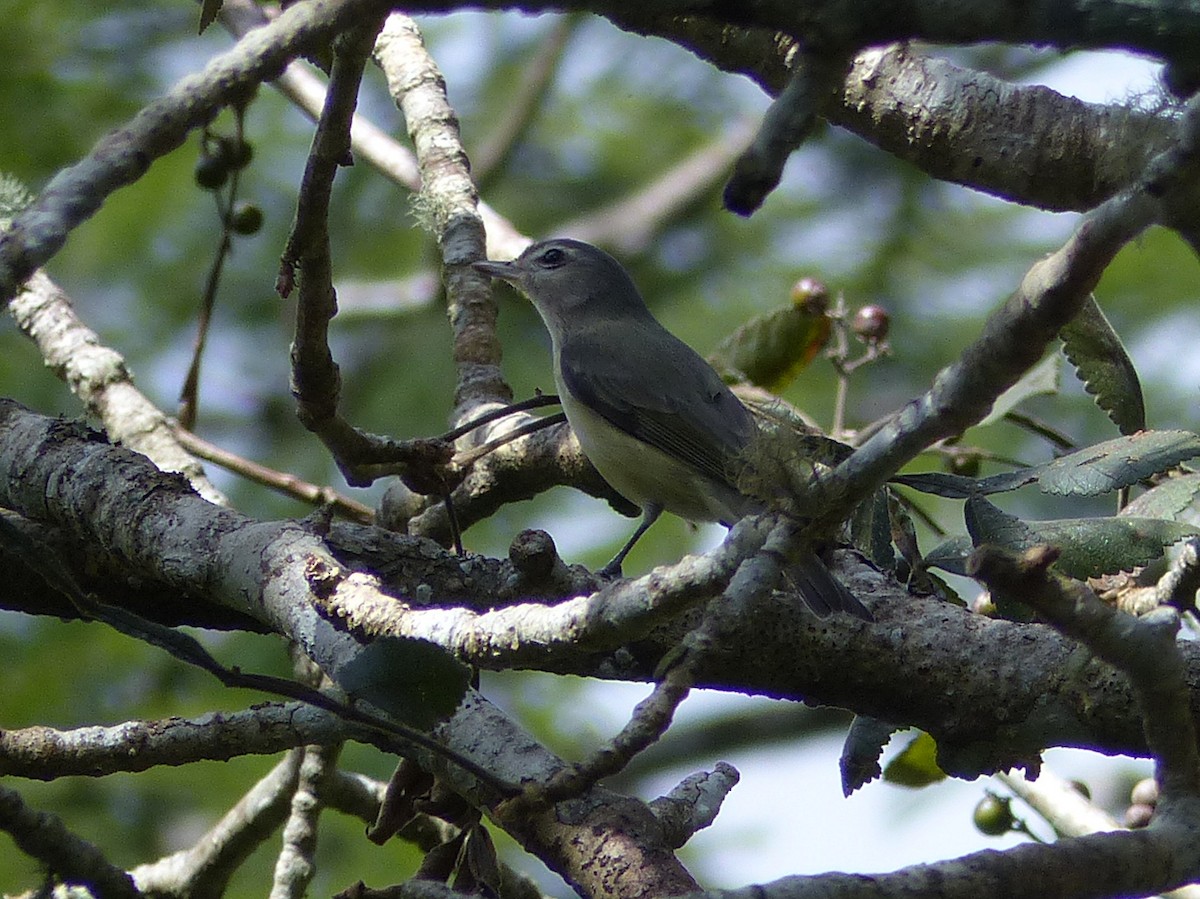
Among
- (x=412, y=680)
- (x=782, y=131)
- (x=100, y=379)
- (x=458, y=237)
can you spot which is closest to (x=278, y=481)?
(x=100, y=379)

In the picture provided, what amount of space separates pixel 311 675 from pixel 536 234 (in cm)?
495

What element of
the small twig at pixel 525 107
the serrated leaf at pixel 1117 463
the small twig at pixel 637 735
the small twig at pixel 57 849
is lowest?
the small twig at pixel 637 735

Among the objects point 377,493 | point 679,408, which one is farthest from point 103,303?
point 679,408

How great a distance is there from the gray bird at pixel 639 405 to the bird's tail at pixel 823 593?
3.85 feet

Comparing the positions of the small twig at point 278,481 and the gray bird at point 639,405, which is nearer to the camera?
the small twig at point 278,481

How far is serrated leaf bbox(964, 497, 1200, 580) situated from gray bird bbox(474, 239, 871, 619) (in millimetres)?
1440

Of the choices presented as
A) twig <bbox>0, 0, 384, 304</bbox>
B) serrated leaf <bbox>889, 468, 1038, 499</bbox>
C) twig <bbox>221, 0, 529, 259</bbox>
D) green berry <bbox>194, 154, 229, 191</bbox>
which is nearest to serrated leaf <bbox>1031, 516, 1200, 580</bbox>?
serrated leaf <bbox>889, 468, 1038, 499</bbox>

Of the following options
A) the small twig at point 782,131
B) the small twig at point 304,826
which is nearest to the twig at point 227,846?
the small twig at point 304,826

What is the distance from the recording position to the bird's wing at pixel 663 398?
4672 millimetres

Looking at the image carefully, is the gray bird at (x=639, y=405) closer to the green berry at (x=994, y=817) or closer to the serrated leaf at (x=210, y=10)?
the green berry at (x=994, y=817)

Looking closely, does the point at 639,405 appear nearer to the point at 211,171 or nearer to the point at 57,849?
the point at 211,171

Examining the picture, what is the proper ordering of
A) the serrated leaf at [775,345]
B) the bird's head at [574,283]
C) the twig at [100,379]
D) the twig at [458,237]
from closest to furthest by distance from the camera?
the twig at [100,379] → the twig at [458,237] → the serrated leaf at [775,345] → the bird's head at [574,283]

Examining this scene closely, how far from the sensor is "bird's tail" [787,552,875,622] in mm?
2736

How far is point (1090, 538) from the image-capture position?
261cm
